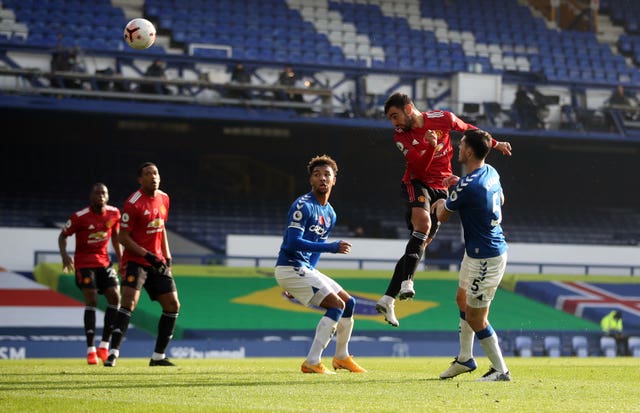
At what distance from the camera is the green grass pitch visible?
7.46 m

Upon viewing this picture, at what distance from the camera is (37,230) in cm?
2784

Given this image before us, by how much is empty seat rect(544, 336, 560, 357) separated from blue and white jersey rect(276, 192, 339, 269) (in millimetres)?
13483

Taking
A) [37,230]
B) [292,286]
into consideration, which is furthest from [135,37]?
[37,230]

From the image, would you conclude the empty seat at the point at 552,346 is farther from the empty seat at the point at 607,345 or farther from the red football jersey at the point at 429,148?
the red football jersey at the point at 429,148

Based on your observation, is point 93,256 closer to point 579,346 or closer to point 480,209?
point 480,209

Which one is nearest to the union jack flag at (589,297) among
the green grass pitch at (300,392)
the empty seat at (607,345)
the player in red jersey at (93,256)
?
the empty seat at (607,345)

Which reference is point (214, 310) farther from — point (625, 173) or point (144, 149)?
point (625, 173)

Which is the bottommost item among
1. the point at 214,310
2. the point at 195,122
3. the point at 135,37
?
the point at 214,310

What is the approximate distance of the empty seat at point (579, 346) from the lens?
77.0 ft

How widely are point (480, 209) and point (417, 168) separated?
1.90 meters

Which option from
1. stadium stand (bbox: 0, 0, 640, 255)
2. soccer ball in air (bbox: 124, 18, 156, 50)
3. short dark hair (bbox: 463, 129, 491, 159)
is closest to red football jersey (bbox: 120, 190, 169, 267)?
short dark hair (bbox: 463, 129, 491, 159)

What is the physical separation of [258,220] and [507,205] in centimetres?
893

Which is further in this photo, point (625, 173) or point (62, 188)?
point (625, 173)

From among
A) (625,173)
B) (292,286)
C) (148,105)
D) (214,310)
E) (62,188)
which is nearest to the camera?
(292,286)
